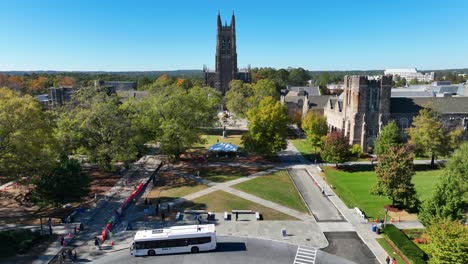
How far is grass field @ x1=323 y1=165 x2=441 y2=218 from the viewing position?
3838cm

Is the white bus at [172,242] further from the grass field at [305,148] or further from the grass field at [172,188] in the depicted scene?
the grass field at [305,148]

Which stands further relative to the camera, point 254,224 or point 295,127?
point 295,127

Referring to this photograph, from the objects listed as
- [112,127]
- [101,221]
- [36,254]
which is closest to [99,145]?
[112,127]

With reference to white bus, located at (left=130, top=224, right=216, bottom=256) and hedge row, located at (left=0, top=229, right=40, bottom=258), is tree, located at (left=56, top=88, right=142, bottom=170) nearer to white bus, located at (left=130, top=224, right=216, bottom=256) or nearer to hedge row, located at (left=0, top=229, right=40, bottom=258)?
hedge row, located at (left=0, top=229, right=40, bottom=258)

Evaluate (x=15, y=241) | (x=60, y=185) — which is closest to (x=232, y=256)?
(x=15, y=241)

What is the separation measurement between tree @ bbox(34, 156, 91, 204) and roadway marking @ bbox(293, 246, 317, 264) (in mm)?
23122

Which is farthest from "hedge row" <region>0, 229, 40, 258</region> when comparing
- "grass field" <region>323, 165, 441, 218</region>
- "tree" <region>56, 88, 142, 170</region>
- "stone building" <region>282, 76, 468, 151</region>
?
"stone building" <region>282, 76, 468, 151</region>

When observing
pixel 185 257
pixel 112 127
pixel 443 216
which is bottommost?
pixel 185 257

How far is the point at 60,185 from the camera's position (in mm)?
33906

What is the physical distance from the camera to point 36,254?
2773cm

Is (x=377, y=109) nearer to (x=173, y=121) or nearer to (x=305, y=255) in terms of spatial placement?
(x=173, y=121)

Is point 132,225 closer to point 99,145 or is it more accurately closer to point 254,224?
point 254,224

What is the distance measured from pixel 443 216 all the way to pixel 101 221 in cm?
3162

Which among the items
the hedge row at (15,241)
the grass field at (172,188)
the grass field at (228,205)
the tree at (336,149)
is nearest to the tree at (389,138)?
the tree at (336,149)
